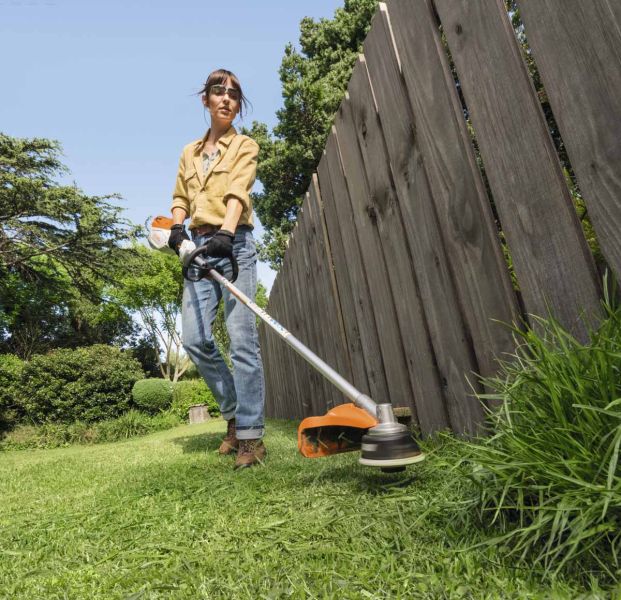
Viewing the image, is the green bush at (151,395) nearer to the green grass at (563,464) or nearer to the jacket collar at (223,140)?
the jacket collar at (223,140)

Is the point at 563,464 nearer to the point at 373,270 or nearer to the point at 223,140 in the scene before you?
the point at 373,270

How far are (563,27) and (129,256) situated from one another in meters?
14.3

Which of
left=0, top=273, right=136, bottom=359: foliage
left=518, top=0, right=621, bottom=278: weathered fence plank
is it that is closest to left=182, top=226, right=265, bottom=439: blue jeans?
left=518, top=0, right=621, bottom=278: weathered fence plank

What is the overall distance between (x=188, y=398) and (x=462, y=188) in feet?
46.3

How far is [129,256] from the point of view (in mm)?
13969

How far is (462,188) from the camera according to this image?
1517 millimetres

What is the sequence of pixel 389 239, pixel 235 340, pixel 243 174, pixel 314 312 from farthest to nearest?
1. pixel 314 312
2. pixel 243 174
3. pixel 235 340
4. pixel 389 239

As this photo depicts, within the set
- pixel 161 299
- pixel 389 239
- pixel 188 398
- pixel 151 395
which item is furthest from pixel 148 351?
pixel 389 239

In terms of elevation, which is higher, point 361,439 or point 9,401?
point 9,401

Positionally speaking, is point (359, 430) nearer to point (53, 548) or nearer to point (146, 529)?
point (146, 529)

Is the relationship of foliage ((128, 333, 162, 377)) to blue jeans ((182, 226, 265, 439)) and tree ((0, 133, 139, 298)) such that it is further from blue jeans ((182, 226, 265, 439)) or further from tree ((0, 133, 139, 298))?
blue jeans ((182, 226, 265, 439))

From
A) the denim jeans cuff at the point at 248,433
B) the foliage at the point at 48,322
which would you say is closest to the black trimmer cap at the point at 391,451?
the denim jeans cuff at the point at 248,433

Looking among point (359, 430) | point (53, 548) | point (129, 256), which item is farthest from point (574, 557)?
point (129, 256)

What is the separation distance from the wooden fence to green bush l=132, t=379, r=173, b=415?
10448 mm
